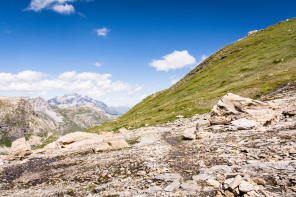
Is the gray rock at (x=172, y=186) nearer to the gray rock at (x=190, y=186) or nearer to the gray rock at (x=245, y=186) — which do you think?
the gray rock at (x=190, y=186)

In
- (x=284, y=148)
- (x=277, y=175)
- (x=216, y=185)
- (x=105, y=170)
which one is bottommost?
(x=105, y=170)

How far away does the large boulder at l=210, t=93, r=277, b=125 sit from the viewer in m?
Answer: 26.3

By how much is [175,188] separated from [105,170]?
924 cm

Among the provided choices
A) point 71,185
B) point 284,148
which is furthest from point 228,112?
point 71,185

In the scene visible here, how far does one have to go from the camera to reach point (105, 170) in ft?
59.4

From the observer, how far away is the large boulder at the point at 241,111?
86.2 ft

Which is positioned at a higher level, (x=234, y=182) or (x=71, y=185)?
(x=234, y=182)

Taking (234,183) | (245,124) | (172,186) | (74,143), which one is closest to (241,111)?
(245,124)

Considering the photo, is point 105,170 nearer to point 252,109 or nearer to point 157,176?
point 157,176

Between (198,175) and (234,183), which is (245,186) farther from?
(198,175)

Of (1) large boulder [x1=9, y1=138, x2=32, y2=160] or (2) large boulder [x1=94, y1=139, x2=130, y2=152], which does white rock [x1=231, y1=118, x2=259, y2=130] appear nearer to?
(2) large boulder [x1=94, y1=139, x2=130, y2=152]

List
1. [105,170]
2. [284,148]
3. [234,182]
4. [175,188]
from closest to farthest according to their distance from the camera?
[234,182], [175,188], [284,148], [105,170]

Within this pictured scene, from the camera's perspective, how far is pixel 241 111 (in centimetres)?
2958

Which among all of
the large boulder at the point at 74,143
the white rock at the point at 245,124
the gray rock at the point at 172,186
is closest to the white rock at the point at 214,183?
the gray rock at the point at 172,186
